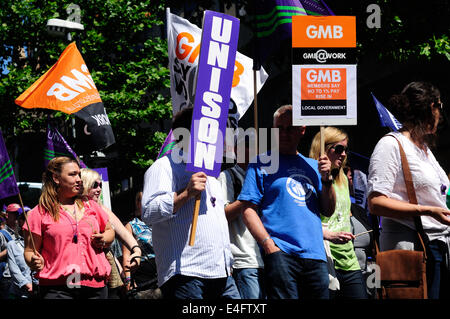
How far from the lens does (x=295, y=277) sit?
5.18 meters

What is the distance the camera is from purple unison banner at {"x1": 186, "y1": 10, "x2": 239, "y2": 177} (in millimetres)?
5109

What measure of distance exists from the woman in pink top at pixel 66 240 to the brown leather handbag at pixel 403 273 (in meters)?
2.11

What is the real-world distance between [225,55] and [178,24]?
117 inches

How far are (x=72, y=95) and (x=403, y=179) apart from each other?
562 centimetres

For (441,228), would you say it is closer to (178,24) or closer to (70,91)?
(178,24)

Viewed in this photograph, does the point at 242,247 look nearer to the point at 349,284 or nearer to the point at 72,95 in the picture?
the point at 349,284

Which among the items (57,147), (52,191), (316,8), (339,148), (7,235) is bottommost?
(7,235)

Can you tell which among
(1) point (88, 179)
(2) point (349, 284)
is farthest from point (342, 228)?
(1) point (88, 179)

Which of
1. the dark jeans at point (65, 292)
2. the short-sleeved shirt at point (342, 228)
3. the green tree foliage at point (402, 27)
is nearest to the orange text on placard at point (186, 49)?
the short-sleeved shirt at point (342, 228)

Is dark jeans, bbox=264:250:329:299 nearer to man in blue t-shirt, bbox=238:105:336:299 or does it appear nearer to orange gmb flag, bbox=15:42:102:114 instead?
man in blue t-shirt, bbox=238:105:336:299

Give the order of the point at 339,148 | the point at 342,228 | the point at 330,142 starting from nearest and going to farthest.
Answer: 1. the point at 339,148
2. the point at 342,228
3. the point at 330,142

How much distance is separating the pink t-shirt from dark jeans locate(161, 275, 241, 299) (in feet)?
2.29

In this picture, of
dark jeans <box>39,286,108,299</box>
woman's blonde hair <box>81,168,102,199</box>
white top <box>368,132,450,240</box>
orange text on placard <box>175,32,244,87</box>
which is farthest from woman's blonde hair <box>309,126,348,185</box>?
dark jeans <box>39,286,108,299</box>
